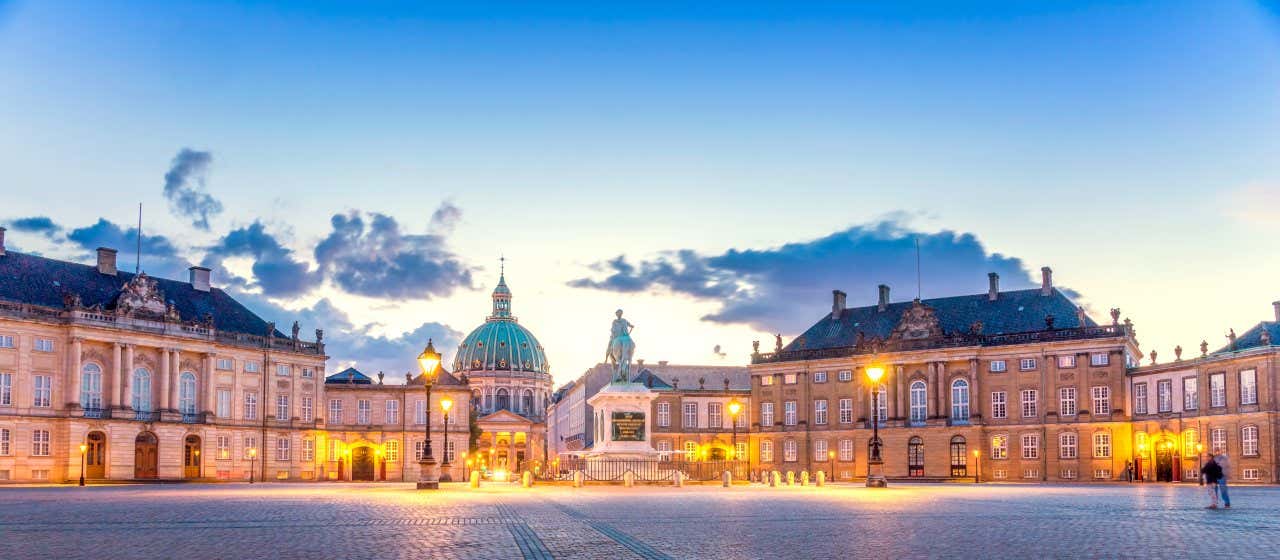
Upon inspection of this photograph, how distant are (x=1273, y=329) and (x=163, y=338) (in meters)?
63.0

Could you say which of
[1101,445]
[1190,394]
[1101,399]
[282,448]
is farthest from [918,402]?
[282,448]

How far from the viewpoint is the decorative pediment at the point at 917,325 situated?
85.1 m

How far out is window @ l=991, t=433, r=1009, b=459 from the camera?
8138 centimetres

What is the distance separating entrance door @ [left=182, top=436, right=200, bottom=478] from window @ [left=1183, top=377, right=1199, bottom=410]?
58843mm

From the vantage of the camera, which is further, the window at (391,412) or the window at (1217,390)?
the window at (391,412)

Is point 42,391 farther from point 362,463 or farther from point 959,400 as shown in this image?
point 959,400

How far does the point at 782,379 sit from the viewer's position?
92.1 metres

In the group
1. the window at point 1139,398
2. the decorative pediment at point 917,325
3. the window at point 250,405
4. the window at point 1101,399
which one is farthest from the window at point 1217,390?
the window at point 250,405

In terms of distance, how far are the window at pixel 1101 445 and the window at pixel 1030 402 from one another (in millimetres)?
4152

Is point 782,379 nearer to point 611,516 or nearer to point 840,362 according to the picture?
point 840,362

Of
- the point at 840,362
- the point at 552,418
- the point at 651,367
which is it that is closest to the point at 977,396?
the point at 840,362

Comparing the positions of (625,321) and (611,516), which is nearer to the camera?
(611,516)

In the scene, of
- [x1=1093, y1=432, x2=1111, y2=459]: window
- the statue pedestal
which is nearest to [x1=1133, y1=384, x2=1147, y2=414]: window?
[x1=1093, y1=432, x2=1111, y2=459]: window

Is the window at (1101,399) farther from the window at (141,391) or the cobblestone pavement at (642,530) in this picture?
the window at (141,391)
